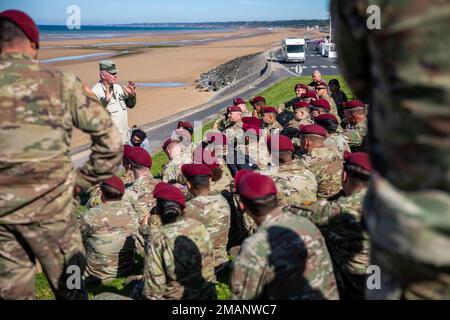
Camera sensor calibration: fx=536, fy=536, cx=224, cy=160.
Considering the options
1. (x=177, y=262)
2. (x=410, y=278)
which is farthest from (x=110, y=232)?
(x=410, y=278)

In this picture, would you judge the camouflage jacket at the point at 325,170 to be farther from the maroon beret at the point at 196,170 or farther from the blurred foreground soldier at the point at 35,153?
the blurred foreground soldier at the point at 35,153

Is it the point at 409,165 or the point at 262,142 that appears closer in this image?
the point at 409,165

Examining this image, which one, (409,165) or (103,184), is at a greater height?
(409,165)

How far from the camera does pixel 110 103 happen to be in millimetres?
10078

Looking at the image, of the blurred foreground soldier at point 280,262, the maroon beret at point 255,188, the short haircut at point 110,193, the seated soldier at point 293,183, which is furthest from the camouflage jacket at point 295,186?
the blurred foreground soldier at point 280,262

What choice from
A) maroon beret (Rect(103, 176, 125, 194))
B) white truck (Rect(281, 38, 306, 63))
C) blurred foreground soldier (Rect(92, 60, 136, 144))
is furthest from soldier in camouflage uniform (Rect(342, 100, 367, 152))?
white truck (Rect(281, 38, 306, 63))

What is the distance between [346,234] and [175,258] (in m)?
1.49

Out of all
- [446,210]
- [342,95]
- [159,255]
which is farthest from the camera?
[342,95]

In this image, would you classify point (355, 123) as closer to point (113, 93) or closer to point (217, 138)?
point (217, 138)

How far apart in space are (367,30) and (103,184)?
171 inches

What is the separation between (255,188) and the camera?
3.81 meters

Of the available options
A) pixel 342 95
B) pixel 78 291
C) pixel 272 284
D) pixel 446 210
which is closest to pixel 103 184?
pixel 78 291

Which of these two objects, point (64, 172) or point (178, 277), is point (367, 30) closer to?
point (64, 172)

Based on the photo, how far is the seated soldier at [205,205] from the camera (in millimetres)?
5652
